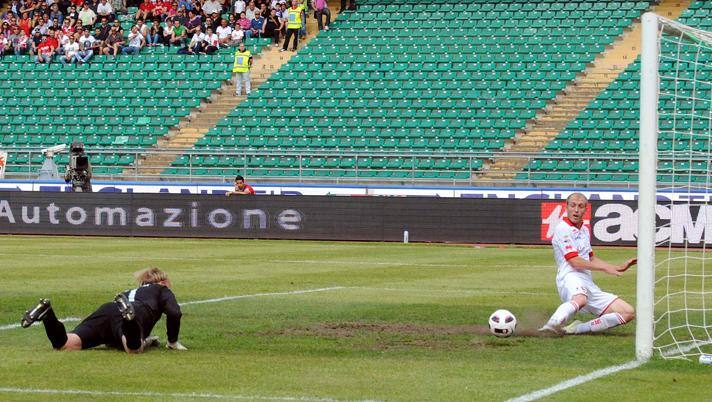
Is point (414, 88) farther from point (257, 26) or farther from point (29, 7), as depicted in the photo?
point (29, 7)

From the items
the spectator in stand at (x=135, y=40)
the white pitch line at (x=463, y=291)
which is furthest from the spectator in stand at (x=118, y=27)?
the white pitch line at (x=463, y=291)

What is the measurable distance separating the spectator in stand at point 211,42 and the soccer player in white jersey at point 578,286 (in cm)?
3623

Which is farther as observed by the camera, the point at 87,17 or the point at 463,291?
the point at 87,17

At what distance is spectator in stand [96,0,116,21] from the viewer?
51.7 meters

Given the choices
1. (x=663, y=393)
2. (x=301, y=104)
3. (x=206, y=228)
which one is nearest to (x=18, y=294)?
(x=663, y=393)

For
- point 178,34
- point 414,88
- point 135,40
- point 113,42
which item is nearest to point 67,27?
point 113,42

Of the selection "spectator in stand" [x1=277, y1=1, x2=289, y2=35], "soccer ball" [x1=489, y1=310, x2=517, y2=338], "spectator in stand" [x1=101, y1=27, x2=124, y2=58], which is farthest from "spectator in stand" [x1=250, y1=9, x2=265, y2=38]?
"soccer ball" [x1=489, y1=310, x2=517, y2=338]

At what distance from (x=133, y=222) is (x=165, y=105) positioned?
42.3 feet

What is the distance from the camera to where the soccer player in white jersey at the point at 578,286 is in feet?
43.2

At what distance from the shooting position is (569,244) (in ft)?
43.8

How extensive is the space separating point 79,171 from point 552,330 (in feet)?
78.2

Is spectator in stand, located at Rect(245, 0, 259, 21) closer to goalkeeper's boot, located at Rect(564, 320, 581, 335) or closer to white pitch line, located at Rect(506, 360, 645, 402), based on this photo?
goalkeeper's boot, located at Rect(564, 320, 581, 335)

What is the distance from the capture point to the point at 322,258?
85.2 ft

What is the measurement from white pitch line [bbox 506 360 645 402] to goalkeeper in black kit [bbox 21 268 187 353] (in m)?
3.57
